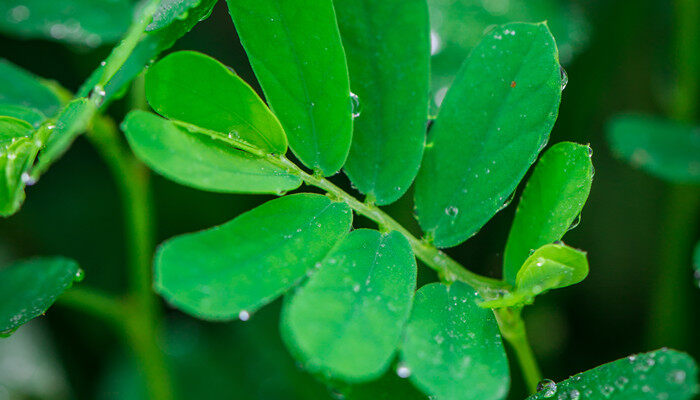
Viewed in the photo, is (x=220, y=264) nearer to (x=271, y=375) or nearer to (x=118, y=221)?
(x=271, y=375)

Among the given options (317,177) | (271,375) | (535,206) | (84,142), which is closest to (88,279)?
(84,142)

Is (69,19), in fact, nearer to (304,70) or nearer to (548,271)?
(304,70)

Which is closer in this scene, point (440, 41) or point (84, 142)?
point (440, 41)

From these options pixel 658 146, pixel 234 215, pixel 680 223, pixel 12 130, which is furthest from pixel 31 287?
pixel 680 223

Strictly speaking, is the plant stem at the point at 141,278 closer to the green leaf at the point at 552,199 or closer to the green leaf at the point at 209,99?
the green leaf at the point at 209,99

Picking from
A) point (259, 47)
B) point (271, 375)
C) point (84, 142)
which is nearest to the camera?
point (259, 47)

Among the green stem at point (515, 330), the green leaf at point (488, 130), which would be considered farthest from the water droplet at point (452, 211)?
the green stem at point (515, 330)
